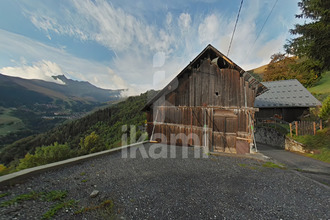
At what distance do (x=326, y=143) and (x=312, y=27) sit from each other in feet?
29.9

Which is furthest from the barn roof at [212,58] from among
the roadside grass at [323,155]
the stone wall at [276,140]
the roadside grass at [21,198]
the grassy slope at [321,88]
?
the grassy slope at [321,88]

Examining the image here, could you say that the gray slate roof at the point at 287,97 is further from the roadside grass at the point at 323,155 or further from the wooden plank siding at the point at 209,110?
the wooden plank siding at the point at 209,110

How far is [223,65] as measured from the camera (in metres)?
9.77

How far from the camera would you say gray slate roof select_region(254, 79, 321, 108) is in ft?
55.7

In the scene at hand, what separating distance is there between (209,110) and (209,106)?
32cm

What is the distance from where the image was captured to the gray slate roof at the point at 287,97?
55.7ft

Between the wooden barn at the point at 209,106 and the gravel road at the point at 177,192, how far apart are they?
3.25 meters

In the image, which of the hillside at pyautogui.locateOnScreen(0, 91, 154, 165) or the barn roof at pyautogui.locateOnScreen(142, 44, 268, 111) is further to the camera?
the hillside at pyautogui.locateOnScreen(0, 91, 154, 165)

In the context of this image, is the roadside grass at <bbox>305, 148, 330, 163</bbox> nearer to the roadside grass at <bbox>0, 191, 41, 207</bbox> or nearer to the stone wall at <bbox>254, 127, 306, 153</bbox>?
the stone wall at <bbox>254, 127, 306, 153</bbox>

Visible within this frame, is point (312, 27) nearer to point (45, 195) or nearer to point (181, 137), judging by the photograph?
point (181, 137)

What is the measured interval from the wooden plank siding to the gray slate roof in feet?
41.9

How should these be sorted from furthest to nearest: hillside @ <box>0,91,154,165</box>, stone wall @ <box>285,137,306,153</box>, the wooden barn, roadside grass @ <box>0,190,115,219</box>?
hillside @ <box>0,91,154,165</box> → stone wall @ <box>285,137,306,153</box> → the wooden barn → roadside grass @ <box>0,190,115,219</box>

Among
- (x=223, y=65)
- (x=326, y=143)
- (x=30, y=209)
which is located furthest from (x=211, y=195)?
(x=326, y=143)

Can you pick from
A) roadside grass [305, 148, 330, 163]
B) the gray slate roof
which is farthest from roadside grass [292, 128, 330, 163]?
the gray slate roof
